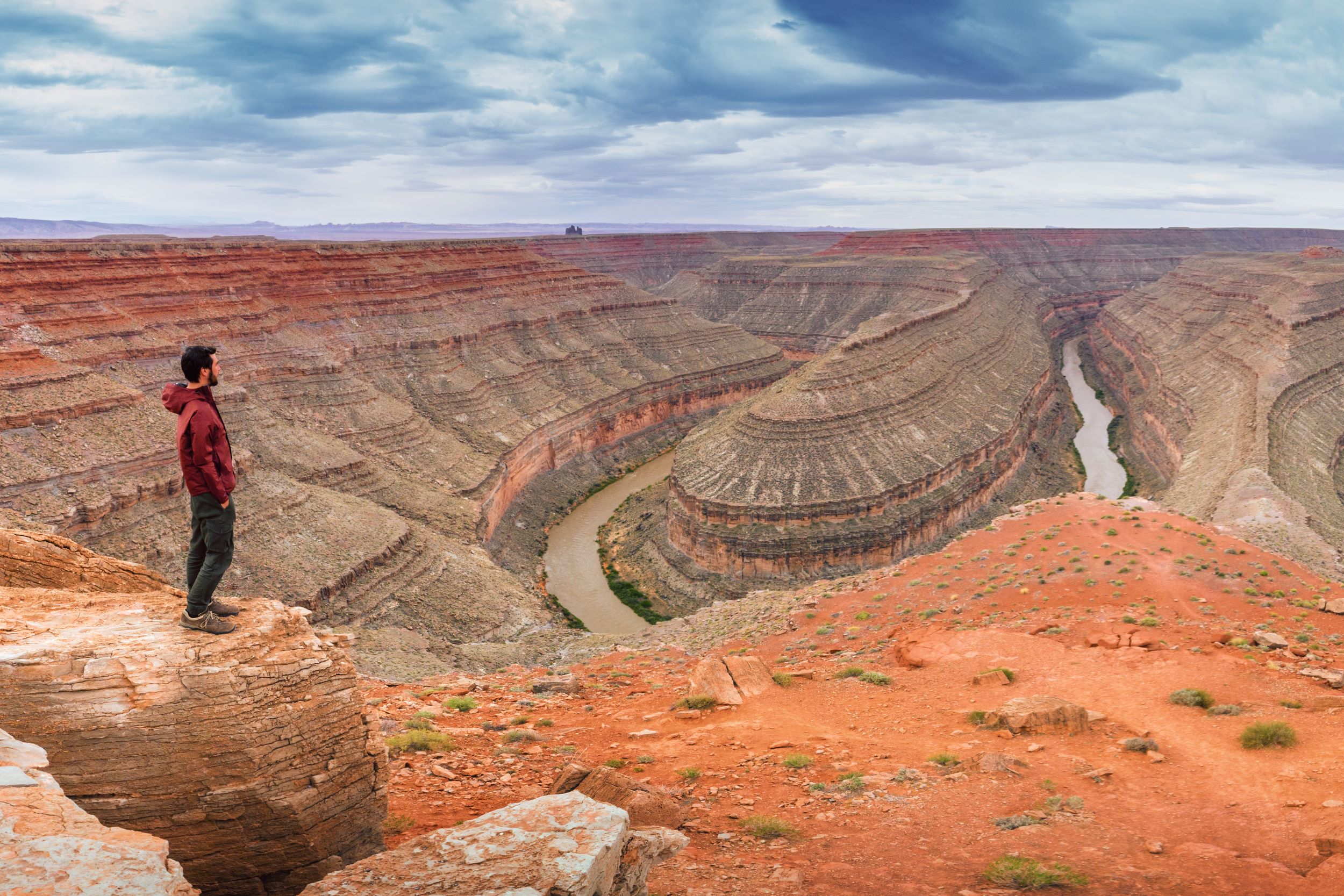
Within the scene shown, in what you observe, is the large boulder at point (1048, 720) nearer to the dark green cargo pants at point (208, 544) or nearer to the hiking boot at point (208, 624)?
the hiking boot at point (208, 624)

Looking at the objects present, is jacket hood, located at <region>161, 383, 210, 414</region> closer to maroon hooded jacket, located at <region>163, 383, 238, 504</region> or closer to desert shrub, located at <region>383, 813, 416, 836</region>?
maroon hooded jacket, located at <region>163, 383, 238, 504</region>

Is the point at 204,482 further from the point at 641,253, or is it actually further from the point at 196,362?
the point at 641,253

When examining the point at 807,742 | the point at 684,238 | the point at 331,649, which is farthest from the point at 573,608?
the point at 684,238

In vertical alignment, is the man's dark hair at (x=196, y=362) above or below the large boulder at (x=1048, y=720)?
above

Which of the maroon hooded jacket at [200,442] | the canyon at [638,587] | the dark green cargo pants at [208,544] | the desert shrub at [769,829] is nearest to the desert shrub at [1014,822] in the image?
the canyon at [638,587]

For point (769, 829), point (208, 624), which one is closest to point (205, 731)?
point (208, 624)

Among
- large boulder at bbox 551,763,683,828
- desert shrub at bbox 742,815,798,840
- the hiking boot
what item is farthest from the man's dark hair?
desert shrub at bbox 742,815,798,840
